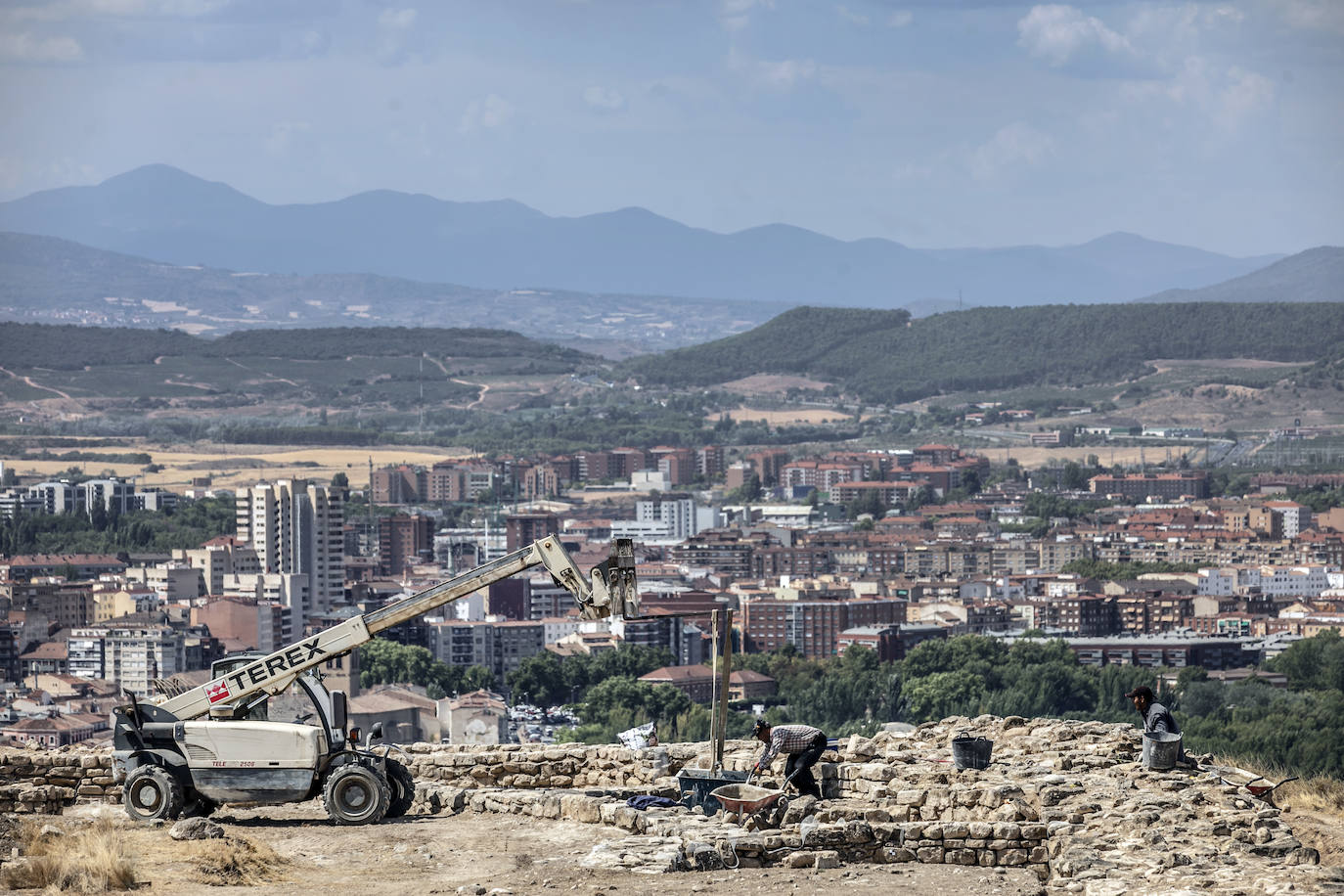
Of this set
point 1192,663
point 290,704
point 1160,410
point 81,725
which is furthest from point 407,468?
point 290,704

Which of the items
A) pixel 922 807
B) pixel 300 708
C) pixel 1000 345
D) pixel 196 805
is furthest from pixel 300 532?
pixel 1000 345

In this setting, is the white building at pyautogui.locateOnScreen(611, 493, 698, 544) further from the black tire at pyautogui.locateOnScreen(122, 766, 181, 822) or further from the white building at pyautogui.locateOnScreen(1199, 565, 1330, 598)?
the black tire at pyautogui.locateOnScreen(122, 766, 181, 822)

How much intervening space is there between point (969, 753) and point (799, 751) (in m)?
1.06

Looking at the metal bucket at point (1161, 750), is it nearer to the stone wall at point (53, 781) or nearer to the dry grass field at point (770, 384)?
the stone wall at point (53, 781)

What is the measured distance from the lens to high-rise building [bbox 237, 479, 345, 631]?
7862 cm

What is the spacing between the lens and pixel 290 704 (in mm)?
10742

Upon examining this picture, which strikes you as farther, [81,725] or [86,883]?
[81,725]

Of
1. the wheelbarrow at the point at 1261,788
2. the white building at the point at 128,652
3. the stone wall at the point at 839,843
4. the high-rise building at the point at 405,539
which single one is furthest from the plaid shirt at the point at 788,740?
the high-rise building at the point at 405,539

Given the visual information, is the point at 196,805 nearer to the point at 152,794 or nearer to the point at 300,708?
the point at 152,794

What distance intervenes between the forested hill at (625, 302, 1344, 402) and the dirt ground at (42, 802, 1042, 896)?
482 ft

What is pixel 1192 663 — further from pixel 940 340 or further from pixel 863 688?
pixel 940 340

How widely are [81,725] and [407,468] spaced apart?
7596 centimetres

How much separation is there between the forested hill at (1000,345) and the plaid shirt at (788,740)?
146 metres

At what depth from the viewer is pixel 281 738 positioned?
10500mm
